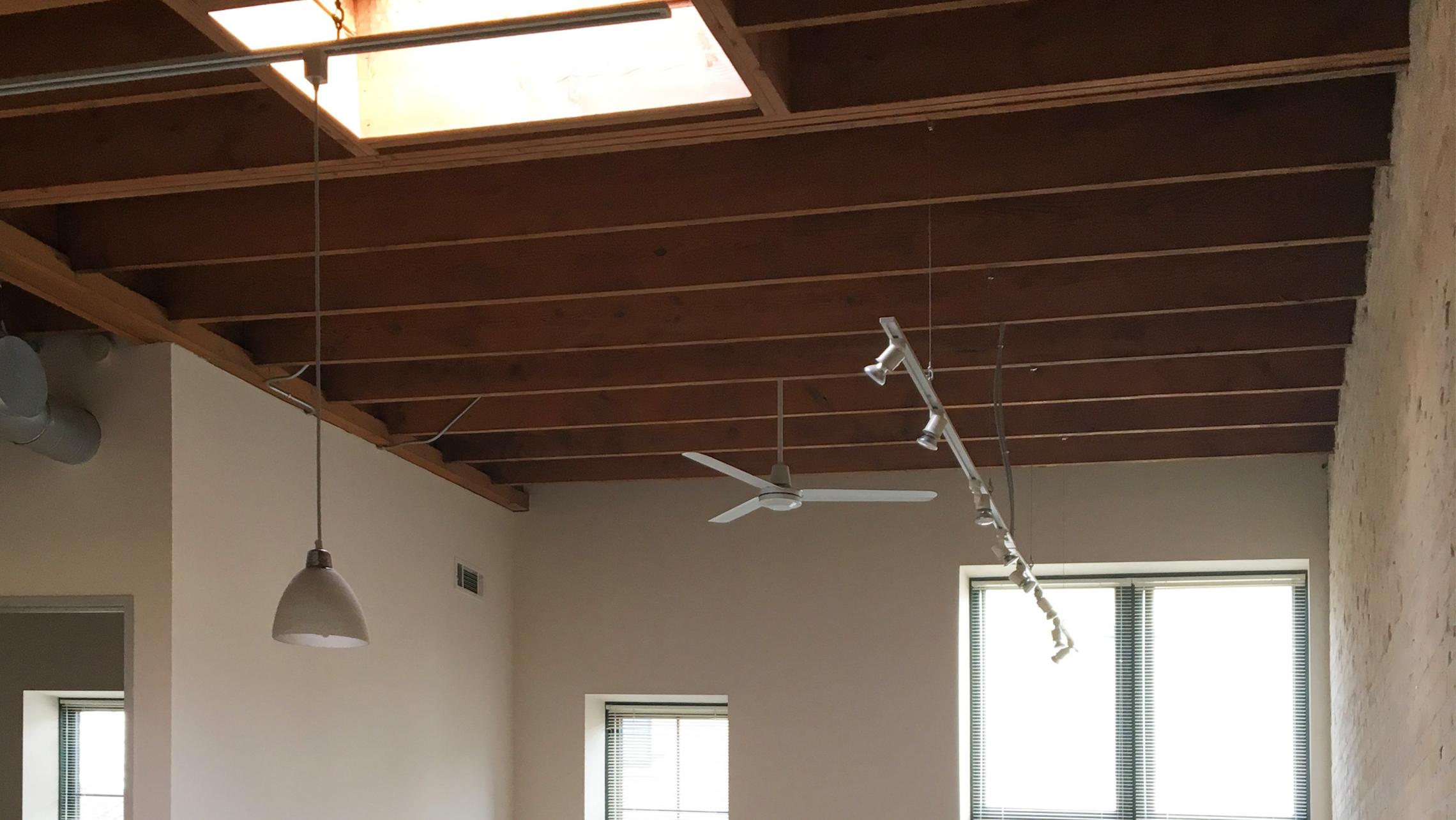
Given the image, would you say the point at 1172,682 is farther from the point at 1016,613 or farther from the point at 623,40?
the point at 623,40

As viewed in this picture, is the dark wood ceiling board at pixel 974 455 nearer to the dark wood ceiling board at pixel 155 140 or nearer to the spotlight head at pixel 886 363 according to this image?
the spotlight head at pixel 886 363

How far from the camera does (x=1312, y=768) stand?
7.30m

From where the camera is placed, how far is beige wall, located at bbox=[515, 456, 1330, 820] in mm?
7645

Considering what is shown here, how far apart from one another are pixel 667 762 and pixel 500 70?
559 cm

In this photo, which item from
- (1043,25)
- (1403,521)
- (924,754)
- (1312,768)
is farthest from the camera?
(924,754)

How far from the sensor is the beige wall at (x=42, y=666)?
723 centimetres

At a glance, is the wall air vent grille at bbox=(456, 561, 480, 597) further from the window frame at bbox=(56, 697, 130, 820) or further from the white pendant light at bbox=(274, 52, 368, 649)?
the white pendant light at bbox=(274, 52, 368, 649)

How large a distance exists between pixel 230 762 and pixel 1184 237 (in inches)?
157

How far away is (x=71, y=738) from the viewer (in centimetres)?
742

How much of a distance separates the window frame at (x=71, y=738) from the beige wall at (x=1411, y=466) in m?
5.85

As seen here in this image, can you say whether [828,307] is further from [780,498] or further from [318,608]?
[318,608]

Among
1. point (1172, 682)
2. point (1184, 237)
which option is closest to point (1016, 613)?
point (1172, 682)

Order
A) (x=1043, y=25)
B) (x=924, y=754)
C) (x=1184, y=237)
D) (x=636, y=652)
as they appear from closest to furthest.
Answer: (x=1043, y=25) → (x=1184, y=237) → (x=924, y=754) → (x=636, y=652)

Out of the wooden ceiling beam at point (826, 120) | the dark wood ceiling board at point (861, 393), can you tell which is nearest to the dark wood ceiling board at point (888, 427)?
the dark wood ceiling board at point (861, 393)
